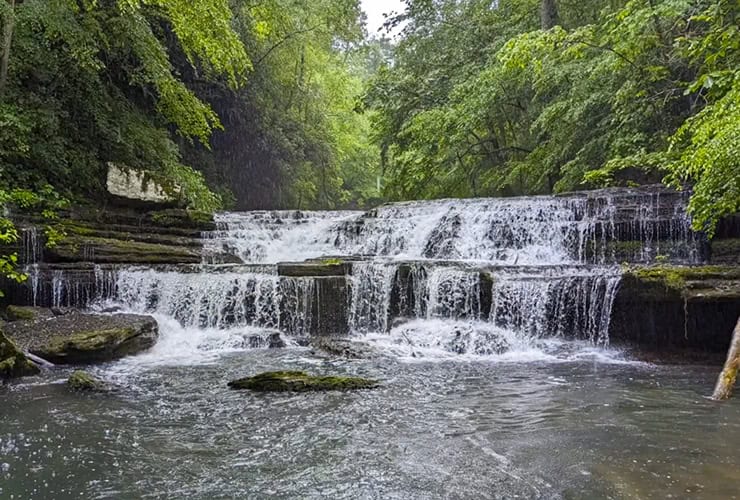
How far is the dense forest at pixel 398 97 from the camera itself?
369 inches

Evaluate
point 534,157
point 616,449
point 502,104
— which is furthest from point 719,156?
point 502,104

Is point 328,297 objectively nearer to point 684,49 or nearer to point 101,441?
point 101,441

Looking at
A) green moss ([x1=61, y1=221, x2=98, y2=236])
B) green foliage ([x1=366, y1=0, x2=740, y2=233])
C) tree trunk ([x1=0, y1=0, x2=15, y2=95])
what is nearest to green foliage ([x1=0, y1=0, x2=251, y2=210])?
tree trunk ([x1=0, y1=0, x2=15, y2=95])

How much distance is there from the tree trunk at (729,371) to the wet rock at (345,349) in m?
4.03

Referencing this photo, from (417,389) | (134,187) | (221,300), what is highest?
(134,187)

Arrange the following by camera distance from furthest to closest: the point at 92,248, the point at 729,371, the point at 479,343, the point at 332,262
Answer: the point at 92,248
the point at 332,262
the point at 479,343
the point at 729,371

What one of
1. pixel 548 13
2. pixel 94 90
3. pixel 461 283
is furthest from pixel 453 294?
pixel 94 90

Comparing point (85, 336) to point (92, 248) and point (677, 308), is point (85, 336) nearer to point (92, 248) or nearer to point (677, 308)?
point (92, 248)

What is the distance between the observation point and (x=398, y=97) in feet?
56.4

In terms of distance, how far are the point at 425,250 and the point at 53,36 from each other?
863 centimetres

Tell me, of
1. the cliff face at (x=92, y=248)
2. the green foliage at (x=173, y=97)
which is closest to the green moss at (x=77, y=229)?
the cliff face at (x=92, y=248)

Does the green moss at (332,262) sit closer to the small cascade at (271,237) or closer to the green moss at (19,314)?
the small cascade at (271,237)

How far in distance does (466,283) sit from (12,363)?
628cm

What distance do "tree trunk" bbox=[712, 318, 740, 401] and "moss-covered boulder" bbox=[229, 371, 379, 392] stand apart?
3292 mm
